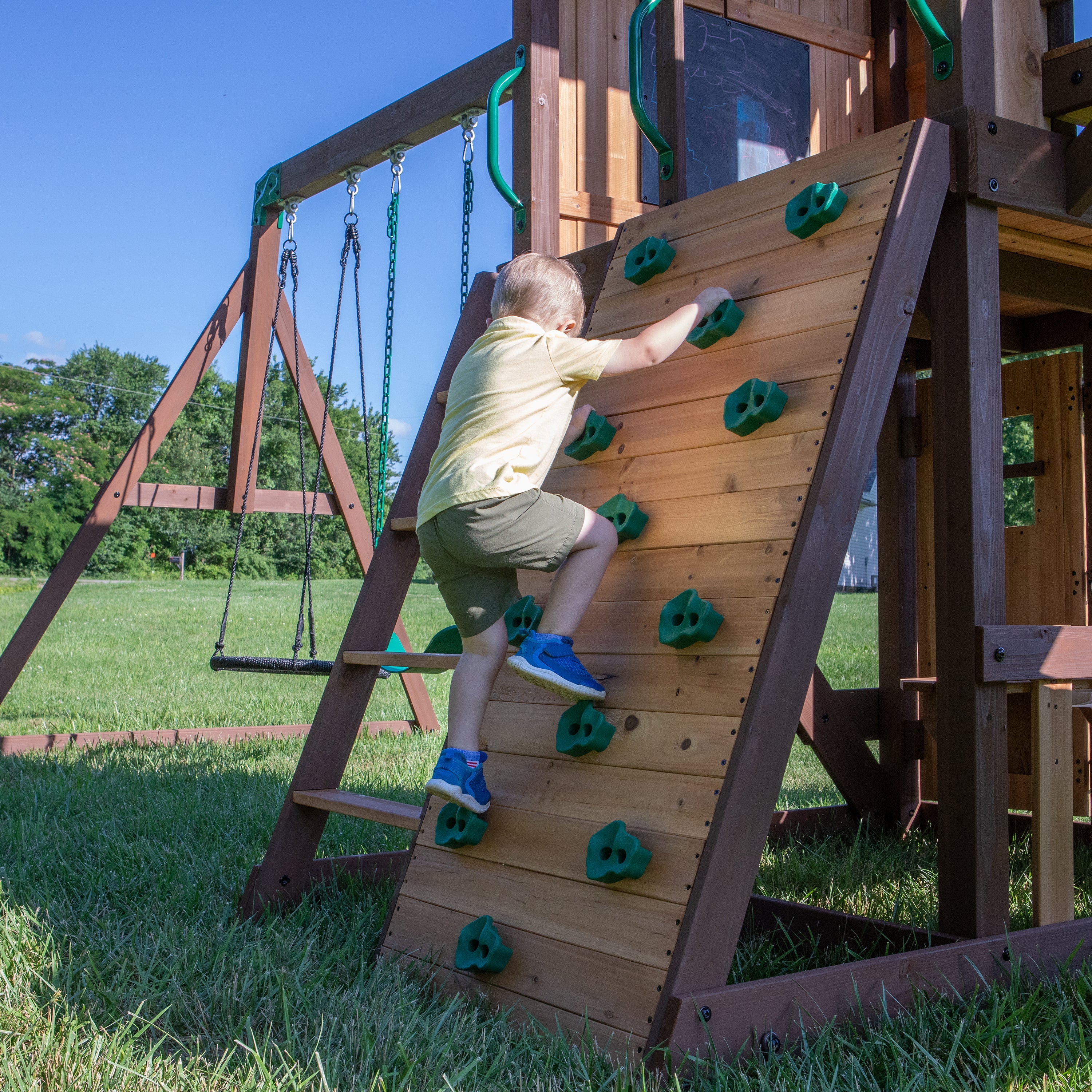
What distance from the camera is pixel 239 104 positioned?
52.5m

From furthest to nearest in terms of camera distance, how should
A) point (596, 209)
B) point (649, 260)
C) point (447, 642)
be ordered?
point (596, 209)
point (447, 642)
point (649, 260)

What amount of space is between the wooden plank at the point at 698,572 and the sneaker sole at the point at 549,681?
0.94 ft

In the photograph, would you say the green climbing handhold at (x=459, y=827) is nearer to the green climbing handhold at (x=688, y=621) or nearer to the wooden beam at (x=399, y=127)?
the green climbing handhold at (x=688, y=621)

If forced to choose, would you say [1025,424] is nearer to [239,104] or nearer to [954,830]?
[954,830]

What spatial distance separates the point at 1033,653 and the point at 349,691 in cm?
183

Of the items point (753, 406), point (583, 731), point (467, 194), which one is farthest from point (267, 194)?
point (583, 731)

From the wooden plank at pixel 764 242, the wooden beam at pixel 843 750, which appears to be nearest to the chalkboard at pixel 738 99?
the wooden plank at pixel 764 242

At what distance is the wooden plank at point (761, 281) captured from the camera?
8.41ft

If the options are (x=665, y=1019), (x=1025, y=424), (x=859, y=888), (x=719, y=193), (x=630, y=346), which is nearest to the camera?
(x=665, y=1019)

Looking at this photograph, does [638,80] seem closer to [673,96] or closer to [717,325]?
[673,96]

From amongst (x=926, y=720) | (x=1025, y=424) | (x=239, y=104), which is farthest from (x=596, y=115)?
(x=239, y=104)

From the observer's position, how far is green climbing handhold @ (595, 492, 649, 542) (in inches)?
106

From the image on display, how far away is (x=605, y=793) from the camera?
238 cm

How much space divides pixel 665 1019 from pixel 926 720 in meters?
2.78
